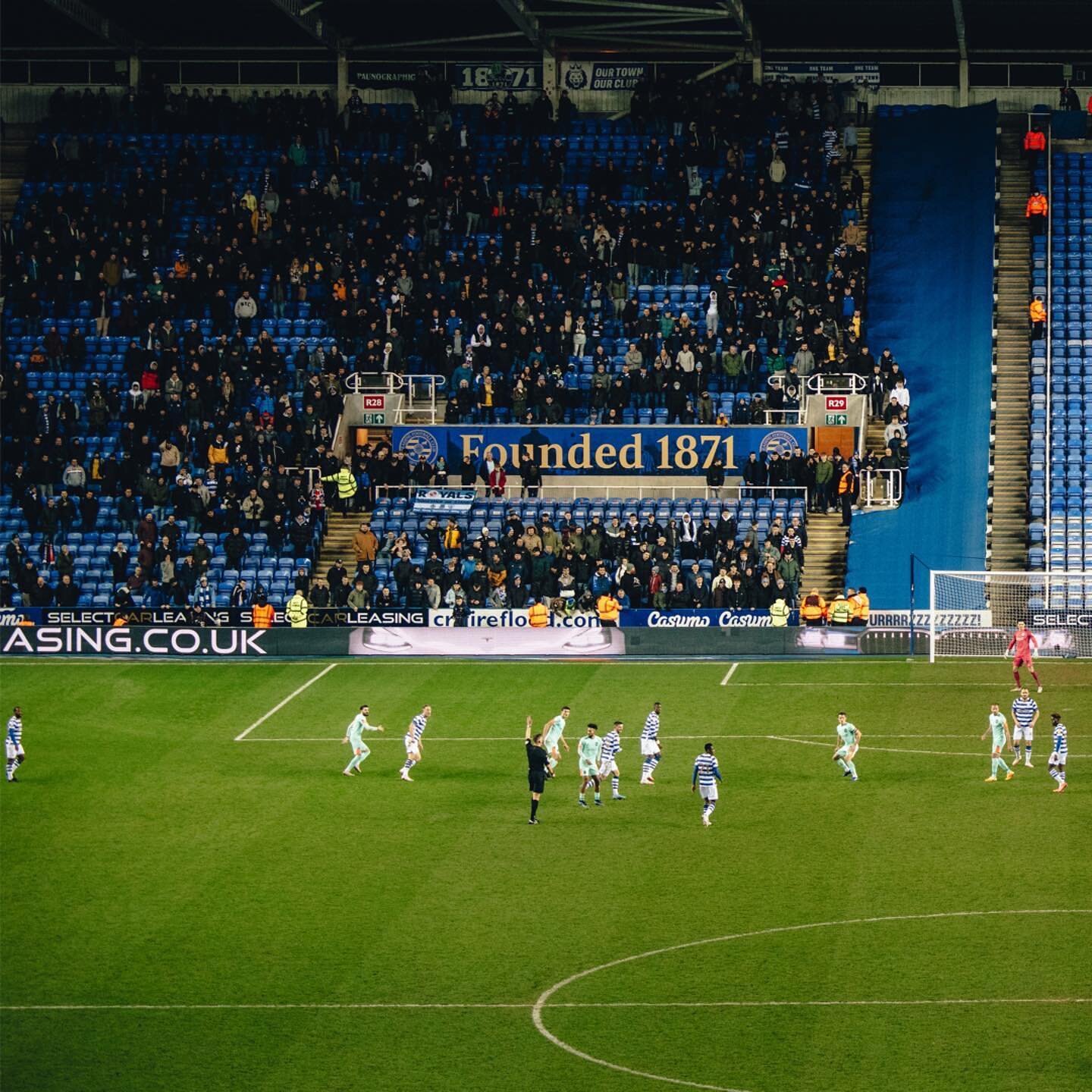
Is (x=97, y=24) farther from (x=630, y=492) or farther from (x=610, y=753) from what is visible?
(x=610, y=753)

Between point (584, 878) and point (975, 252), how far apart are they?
1355 inches

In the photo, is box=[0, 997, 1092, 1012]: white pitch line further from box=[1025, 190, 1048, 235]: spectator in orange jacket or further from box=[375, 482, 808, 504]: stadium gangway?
box=[1025, 190, 1048, 235]: spectator in orange jacket

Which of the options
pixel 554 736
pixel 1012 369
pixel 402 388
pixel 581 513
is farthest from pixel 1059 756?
pixel 402 388

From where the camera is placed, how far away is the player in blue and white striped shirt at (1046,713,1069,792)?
35.5 metres

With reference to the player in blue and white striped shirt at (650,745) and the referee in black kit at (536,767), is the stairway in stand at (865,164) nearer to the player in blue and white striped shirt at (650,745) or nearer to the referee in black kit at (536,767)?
the player in blue and white striped shirt at (650,745)

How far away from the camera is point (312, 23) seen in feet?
208

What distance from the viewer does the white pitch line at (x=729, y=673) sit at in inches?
1821

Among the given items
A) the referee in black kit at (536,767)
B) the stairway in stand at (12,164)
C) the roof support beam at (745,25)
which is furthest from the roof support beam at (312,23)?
the referee in black kit at (536,767)

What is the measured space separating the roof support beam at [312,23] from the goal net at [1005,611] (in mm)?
26156

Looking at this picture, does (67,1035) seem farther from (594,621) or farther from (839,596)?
(839,596)

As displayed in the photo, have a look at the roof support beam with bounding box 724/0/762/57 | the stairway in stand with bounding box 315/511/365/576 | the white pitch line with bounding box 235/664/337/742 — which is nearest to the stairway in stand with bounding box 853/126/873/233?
the roof support beam with bounding box 724/0/762/57

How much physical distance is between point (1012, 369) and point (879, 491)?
6483 mm

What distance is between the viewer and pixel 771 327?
56.8 meters

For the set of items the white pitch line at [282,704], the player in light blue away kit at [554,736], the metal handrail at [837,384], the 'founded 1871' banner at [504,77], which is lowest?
the white pitch line at [282,704]
